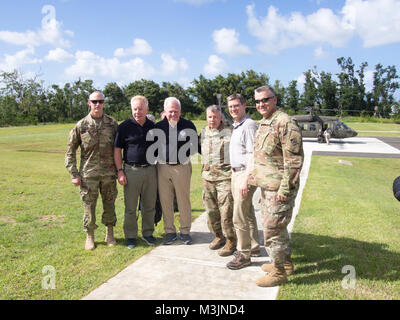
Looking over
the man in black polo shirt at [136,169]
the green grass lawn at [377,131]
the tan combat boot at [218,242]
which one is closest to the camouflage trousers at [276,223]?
the tan combat boot at [218,242]

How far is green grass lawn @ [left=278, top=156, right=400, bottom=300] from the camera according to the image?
3322 millimetres

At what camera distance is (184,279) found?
3477 millimetres

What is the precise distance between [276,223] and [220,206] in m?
1.06

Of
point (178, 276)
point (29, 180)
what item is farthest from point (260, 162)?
point (29, 180)

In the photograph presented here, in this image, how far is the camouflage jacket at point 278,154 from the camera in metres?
3.12

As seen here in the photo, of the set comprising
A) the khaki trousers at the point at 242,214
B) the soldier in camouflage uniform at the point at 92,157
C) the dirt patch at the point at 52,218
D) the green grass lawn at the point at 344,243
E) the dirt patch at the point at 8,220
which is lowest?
the green grass lawn at the point at 344,243

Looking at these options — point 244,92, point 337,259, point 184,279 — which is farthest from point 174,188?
point 244,92

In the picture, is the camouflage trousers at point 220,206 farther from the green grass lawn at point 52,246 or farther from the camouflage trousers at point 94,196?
the camouflage trousers at point 94,196

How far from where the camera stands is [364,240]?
481cm

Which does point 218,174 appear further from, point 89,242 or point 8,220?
point 8,220

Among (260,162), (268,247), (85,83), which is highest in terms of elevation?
(85,83)

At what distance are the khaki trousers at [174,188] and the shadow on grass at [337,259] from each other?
5.25 feet

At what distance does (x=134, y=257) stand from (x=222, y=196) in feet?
4.50
